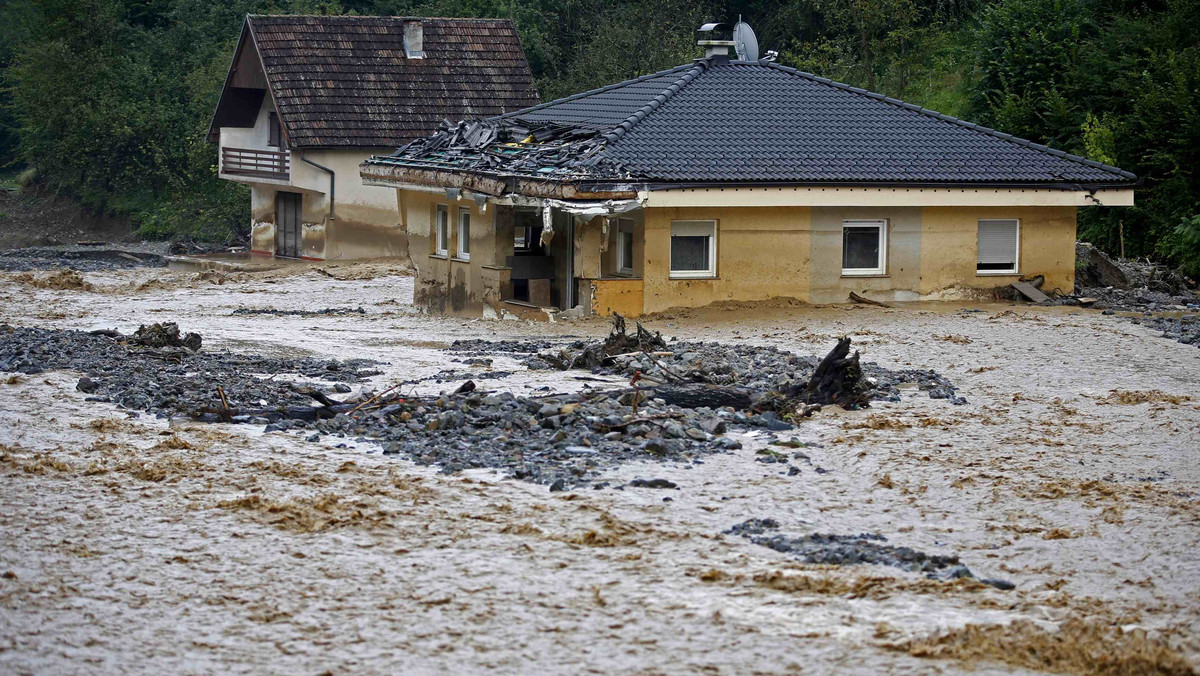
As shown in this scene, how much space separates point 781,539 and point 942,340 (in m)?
11.2

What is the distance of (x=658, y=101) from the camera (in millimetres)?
26188

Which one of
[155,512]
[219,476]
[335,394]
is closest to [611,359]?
[335,394]

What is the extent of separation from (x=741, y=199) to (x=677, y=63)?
22611mm

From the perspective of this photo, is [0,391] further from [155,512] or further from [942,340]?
[942,340]

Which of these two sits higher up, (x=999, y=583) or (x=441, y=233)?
(x=441, y=233)

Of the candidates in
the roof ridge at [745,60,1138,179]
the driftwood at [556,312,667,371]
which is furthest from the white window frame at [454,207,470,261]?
the driftwood at [556,312,667,371]

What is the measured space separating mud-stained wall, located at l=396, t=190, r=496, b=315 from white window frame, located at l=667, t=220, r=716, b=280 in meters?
3.40

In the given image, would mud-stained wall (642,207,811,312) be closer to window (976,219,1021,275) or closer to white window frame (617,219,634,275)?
white window frame (617,219,634,275)

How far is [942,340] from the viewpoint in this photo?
2067 centimetres

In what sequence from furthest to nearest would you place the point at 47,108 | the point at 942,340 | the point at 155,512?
1. the point at 47,108
2. the point at 942,340
3. the point at 155,512

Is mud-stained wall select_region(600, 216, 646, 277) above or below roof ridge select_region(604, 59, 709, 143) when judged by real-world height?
below

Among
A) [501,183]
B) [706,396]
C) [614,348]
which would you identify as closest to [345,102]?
[501,183]

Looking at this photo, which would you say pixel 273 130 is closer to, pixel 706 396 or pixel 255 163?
pixel 255 163

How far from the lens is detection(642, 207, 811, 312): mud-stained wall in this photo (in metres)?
23.8
